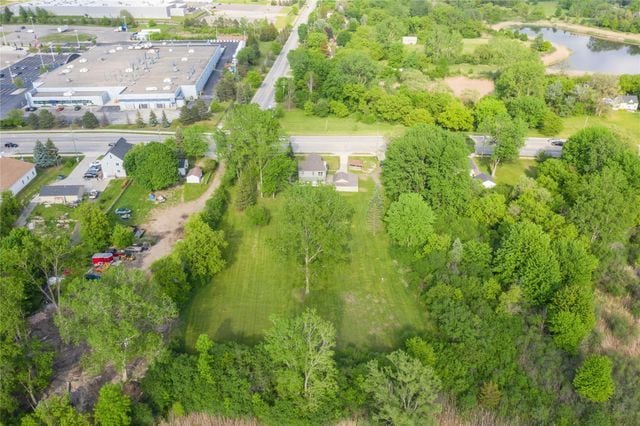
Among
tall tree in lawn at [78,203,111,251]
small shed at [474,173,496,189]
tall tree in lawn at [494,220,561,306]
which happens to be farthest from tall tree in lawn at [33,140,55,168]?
tall tree in lawn at [494,220,561,306]

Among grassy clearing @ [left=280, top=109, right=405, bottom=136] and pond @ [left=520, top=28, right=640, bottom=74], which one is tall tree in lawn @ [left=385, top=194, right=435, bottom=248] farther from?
pond @ [left=520, top=28, right=640, bottom=74]

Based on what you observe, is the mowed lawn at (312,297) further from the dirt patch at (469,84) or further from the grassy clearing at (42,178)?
the dirt patch at (469,84)

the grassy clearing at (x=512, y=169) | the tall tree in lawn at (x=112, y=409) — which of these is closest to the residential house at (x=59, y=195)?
the tall tree in lawn at (x=112, y=409)

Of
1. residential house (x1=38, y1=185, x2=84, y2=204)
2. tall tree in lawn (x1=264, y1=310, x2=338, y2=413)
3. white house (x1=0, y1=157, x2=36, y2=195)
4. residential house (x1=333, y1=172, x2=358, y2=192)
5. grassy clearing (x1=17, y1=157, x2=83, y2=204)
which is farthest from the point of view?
residential house (x1=333, y1=172, x2=358, y2=192)

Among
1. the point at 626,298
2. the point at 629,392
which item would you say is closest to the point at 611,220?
the point at 626,298

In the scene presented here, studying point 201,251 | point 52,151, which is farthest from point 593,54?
point 52,151
